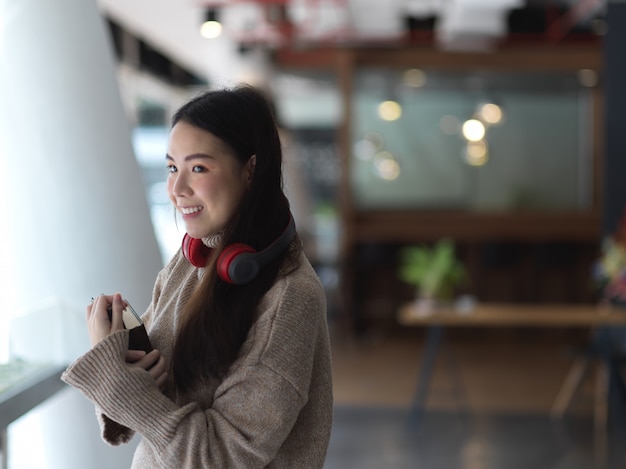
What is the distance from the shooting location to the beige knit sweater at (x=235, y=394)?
138 centimetres

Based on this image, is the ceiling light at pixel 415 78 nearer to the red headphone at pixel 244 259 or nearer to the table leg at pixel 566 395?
the table leg at pixel 566 395

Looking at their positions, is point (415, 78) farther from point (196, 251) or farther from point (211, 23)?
point (196, 251)

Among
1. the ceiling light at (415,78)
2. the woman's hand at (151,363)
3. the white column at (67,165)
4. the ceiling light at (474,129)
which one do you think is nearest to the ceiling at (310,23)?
the ceiling light at (415,78)

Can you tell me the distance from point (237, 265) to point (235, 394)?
0.19 m

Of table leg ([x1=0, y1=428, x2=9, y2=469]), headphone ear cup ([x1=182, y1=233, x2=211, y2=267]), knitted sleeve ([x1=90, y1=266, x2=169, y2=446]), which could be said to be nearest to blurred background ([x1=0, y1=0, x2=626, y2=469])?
table leg ([x1=0, y1=428, x2=9, y2=469])

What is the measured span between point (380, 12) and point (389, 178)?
203 centimetres

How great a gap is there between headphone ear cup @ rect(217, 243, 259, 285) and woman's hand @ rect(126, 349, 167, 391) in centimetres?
18

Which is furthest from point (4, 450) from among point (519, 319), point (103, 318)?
point (519, 319)

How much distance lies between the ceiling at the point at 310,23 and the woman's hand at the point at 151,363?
7406 millimetres

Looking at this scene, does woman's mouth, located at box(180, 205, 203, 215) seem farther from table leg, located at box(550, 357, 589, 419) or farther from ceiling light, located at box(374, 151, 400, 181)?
ceiling light, located at box(374, 151, 400, 181)

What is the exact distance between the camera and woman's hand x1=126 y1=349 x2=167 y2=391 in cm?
144

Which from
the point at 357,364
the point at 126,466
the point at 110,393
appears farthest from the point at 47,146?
the point at 357,364

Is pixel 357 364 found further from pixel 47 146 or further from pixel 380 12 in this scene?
pixel 47 146

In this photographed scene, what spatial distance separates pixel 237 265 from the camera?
1400mm
